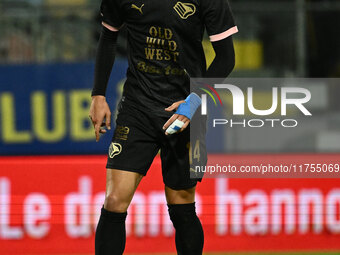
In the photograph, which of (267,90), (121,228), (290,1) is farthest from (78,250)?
(290,1)

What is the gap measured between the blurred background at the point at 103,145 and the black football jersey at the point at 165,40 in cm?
211

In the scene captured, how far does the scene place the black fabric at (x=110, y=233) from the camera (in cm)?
387

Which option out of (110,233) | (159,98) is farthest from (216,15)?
(110,233)

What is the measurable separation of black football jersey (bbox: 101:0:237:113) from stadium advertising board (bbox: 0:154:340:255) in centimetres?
211

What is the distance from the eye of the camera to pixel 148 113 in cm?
Answer: 396

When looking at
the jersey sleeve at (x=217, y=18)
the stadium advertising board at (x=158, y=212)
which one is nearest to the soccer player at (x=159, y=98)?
the jersey sleeve at (x=217, y=18)

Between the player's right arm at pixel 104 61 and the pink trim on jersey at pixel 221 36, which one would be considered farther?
the player's right arm at pixel 104 61

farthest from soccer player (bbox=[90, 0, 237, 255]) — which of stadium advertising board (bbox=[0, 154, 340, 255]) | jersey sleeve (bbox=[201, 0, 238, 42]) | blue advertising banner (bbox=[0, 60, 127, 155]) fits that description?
blue advertising banner (bbox=[0, 60, 127, 155])

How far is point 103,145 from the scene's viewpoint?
7.65 m

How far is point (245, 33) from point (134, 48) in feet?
18.2

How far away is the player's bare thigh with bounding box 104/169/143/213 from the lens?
152 inches

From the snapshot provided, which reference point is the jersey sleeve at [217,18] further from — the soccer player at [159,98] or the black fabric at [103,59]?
the black fabric at [103,59]

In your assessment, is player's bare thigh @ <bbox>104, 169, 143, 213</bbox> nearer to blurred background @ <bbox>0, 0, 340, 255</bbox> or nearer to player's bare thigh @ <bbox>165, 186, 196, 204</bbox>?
player's bare thigh @ <bbox>165, 186, 196, 204</bbox>

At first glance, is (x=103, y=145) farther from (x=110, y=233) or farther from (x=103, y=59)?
(x=110, y=233)
